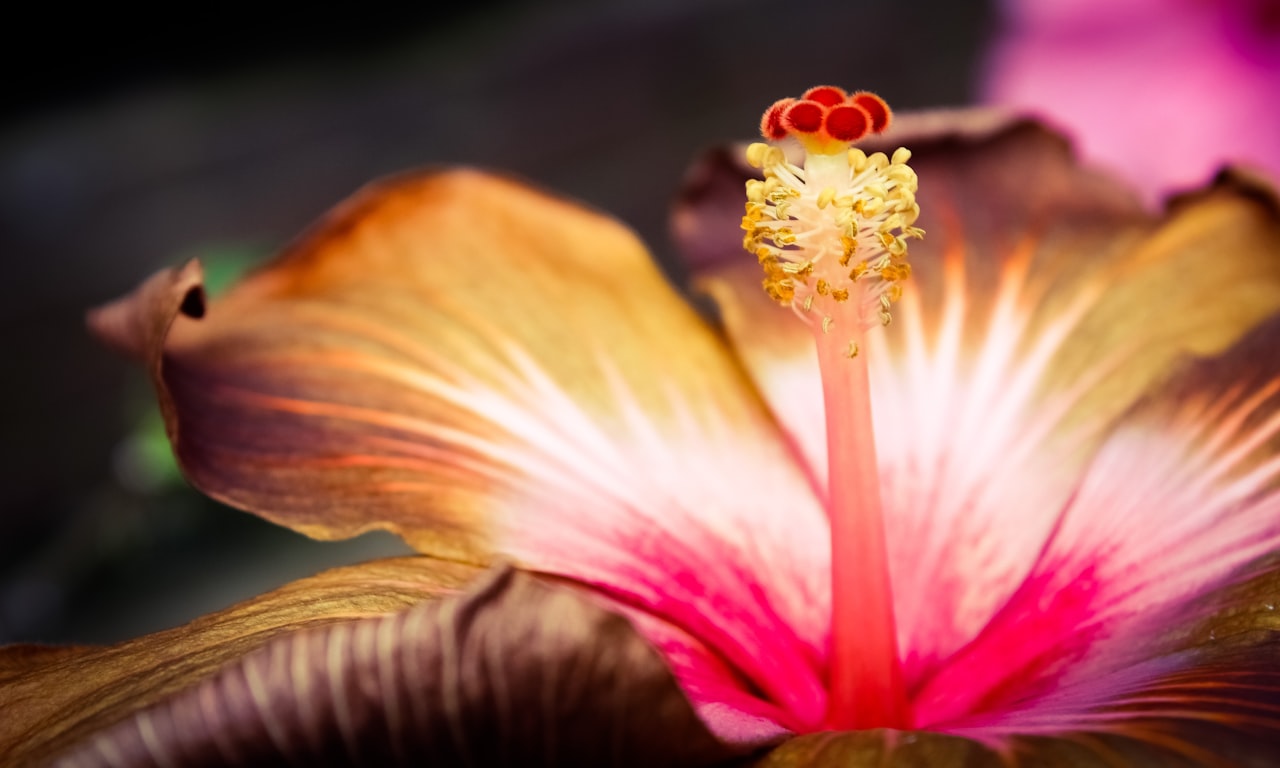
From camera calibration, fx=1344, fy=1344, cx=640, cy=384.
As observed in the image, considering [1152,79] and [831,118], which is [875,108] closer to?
[831,118]

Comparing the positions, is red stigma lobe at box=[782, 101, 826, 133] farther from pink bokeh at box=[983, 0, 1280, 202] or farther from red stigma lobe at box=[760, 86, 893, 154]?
pink bokeh at box=[983, 0, 1280, 202]

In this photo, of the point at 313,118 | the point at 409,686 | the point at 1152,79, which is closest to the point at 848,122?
the point at 409,686

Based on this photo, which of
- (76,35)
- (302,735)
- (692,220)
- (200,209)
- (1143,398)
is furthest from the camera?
(200,209)

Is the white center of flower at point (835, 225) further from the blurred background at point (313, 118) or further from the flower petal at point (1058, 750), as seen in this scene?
the blurred background at point (313, 118)

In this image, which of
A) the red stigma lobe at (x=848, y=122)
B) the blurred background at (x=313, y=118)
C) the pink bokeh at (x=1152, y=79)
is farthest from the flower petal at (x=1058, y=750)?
the blurred background at (x=313, y=118)

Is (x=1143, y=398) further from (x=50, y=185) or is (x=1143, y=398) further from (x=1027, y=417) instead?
(x=50, y=185)

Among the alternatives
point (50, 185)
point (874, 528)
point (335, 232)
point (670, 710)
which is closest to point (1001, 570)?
point (874, 528)
